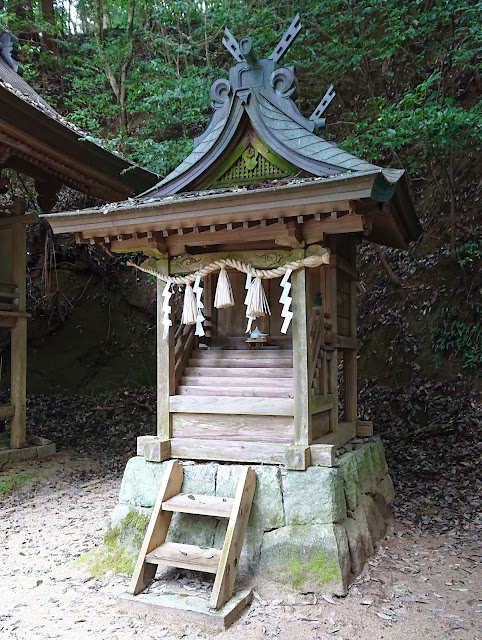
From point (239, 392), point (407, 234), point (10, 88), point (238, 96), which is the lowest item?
point (239, 392)

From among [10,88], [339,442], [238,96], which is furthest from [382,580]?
[10,88]

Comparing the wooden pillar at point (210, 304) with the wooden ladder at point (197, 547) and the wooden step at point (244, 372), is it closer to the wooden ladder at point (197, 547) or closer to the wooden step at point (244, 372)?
the wooden step at point (244, 372)

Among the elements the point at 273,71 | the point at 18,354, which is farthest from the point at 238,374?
the point at 18,354

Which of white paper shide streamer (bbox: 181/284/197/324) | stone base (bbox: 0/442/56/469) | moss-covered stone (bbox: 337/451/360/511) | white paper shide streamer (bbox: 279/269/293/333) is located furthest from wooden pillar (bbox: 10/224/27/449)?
moss-covered stone (bbox: 337/451/360/511)

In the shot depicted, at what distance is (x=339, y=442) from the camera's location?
5633mm

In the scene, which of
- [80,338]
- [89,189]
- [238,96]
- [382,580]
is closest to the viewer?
[382,580]

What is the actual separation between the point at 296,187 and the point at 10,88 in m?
4.95

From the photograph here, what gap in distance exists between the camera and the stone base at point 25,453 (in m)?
8.08

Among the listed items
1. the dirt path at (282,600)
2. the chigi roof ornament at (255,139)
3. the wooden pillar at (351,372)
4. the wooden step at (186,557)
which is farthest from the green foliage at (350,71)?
the wooden step at (186,557)

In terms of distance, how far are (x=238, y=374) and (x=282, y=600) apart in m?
2.16

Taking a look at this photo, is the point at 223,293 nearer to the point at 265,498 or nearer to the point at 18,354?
the point at 265,498

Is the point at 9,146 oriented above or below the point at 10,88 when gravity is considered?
below

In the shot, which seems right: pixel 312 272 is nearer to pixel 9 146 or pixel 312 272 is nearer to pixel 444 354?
pixel 444 354

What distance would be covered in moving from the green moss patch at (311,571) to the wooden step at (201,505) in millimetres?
708
